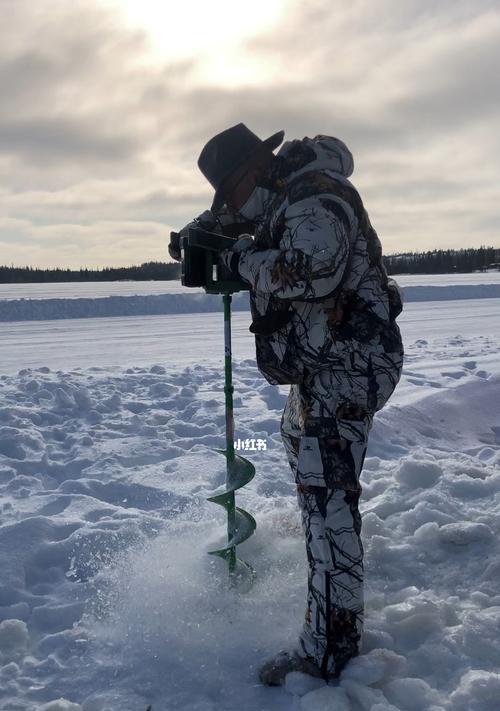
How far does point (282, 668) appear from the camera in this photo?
2271 mm

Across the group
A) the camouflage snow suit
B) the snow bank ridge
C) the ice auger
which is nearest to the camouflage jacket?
the camouflage snow suit

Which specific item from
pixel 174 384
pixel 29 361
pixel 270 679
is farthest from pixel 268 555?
pixel 29 361

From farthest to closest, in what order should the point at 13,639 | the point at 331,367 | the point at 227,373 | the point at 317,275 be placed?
1. the point at 227,373
2. the point at 13,639
3. the point at 331,367
4. the point at 317,275

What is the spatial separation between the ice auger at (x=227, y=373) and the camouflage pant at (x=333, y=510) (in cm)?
65

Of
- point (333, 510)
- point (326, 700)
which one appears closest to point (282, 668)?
point (326, 700)

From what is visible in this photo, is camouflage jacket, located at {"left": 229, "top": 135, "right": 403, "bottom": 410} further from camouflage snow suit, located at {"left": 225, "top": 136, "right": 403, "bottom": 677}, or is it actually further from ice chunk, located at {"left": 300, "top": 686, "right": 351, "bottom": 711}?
ice chunk, located at {"left": 300, "top": 686, "right": 351, "bottom": 711}

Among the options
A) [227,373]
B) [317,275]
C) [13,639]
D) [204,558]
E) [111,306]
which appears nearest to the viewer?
[317,275]

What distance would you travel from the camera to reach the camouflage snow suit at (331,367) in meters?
2.20

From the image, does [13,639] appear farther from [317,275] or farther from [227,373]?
[317,275]

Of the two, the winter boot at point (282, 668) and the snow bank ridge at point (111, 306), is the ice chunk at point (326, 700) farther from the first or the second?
the snow bank ridge at point (111, 306)

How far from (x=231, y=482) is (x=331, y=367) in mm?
1045

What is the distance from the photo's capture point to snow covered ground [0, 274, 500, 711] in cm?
Result: 226

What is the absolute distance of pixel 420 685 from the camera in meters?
2.15

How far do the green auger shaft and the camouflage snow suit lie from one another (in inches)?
25.7
